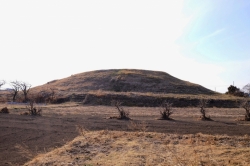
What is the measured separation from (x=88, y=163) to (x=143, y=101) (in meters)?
39.4

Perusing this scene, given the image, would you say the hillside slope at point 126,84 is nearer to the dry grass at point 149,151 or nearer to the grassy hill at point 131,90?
the grassy hill at point 131,90

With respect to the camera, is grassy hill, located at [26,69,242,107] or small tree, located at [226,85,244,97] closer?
grassy hill, located at [26,69,242,107]

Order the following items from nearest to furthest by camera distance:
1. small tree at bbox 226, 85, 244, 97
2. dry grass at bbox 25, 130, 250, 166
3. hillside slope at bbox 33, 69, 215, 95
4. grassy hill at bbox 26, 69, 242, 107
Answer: dry grass at bbox 25, 130, 250, 166, grassy hill at bbox 26, 69, 242, 107, small tree at bbox 226, 85, 244, 97, hillside slope at bbox 33, 69, 215, 95

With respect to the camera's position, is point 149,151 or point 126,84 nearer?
point 149,151

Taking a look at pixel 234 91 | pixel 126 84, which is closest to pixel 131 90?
pixel 126 84

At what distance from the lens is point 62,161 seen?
8.73m

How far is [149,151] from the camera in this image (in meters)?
9.62

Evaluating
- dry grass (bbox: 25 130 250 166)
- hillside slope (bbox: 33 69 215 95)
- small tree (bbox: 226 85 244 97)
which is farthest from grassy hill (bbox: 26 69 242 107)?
dry grass (bbox: 25 130 250 166)

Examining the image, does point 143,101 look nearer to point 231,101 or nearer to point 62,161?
point 231,101

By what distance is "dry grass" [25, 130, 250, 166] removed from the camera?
8.09m

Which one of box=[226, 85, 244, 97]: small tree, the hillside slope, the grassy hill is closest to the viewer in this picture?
the grassy hill

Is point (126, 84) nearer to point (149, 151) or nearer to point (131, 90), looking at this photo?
point (131, 90)

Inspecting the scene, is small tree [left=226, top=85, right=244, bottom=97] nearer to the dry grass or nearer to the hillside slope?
the hillside slope

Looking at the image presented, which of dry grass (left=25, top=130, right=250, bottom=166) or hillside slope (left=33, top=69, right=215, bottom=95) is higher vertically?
hillside slope (left=33, top=69, right=215, bottom=95)
